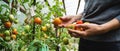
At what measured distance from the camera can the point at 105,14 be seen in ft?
5.76

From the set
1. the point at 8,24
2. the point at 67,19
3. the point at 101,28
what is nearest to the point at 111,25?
the point at 101,28

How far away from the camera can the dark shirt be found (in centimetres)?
172

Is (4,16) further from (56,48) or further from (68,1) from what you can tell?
(68,1)

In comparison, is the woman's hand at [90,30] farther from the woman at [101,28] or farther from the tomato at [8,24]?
the tomato at [8,24]

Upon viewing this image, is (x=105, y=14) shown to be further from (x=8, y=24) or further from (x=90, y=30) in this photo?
(x=8, y=24)

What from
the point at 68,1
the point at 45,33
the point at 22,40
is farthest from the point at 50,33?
the point at 68,1

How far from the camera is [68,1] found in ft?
20.1

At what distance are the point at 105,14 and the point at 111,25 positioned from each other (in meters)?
0.12

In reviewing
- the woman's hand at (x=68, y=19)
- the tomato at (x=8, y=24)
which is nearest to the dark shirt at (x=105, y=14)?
the woman's hand at (x=68, y=19)

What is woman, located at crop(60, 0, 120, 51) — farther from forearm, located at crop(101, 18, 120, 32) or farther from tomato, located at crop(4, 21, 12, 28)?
tomato, located at crop(4, 21, 12, 28)

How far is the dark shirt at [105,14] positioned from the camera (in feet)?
5.63

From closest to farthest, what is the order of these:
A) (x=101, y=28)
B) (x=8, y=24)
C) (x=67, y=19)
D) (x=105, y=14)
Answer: (x=101, y=28), (x=105, y=14), (x=67, y=19), (x=8, y=24)

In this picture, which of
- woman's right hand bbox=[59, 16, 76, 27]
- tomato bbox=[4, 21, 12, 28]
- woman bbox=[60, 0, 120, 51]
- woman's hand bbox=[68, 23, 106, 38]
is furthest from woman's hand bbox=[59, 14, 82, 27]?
tomato bbox=[4, 21, 12, 28]

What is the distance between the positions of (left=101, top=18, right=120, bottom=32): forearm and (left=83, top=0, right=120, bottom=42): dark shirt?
0.03m
